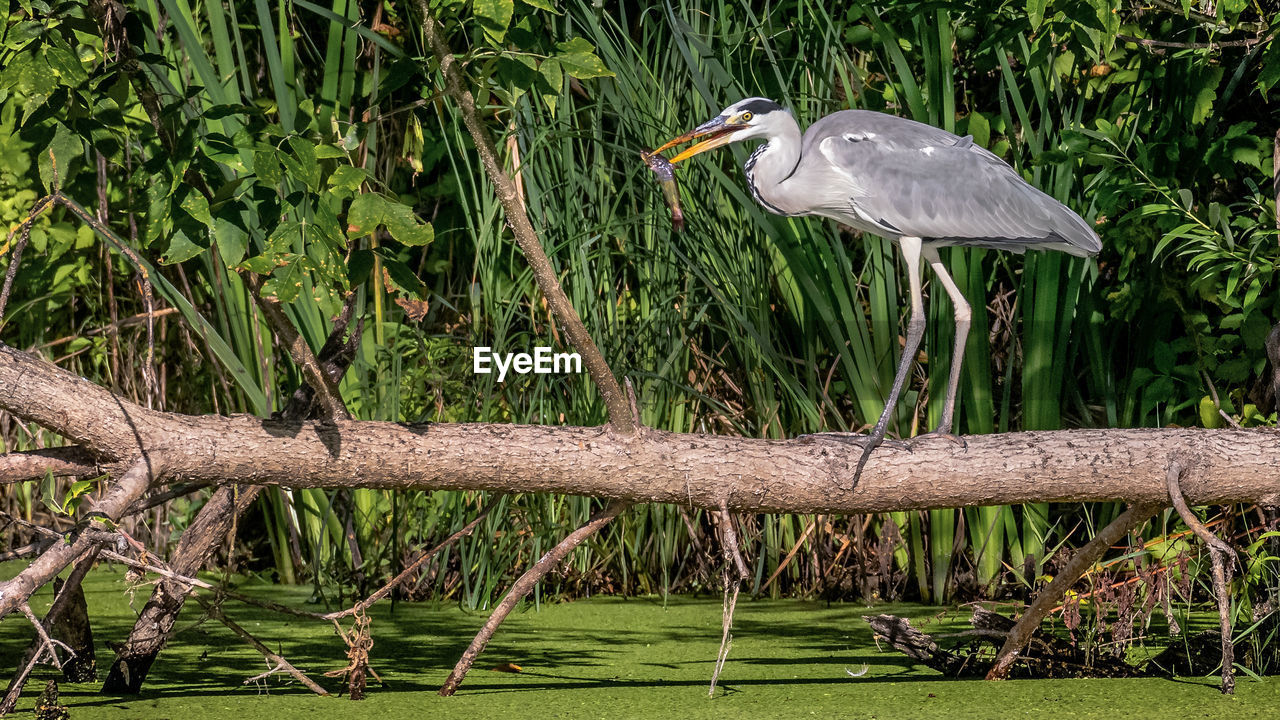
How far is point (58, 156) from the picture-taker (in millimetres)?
1921

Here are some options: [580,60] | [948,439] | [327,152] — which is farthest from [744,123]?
[327,152]

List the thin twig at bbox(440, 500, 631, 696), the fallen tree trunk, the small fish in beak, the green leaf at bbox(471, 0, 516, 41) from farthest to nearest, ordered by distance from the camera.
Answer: the small fish in beak < the thin twig at bbox(440, 500, 631, 696) < the fallen tree trunk < the green leaf at bbox(471, 0, 516, 41)

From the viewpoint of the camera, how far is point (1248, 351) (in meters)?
3.20

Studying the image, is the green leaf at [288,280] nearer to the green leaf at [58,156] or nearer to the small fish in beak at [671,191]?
the green leaf at [58,156]

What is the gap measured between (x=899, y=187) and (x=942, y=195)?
10cm

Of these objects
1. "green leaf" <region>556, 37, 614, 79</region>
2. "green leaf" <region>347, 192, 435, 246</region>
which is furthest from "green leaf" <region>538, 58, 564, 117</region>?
"green leaf" <region>347, 192, 435, 246</region>

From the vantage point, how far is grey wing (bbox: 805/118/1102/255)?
8.55ft

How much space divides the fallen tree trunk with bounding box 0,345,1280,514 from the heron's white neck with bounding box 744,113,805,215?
2.14ft

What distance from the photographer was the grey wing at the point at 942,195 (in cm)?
261

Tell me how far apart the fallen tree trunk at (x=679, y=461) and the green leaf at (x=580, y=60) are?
2.04ft

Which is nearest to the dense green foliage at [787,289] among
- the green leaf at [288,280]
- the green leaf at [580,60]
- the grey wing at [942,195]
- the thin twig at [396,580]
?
the grey wing at [942,195]

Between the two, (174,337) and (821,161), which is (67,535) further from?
(174,337)

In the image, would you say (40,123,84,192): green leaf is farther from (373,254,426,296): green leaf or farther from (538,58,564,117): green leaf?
(538,58,564,117): green leaf

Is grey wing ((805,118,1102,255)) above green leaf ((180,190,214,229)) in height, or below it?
below
